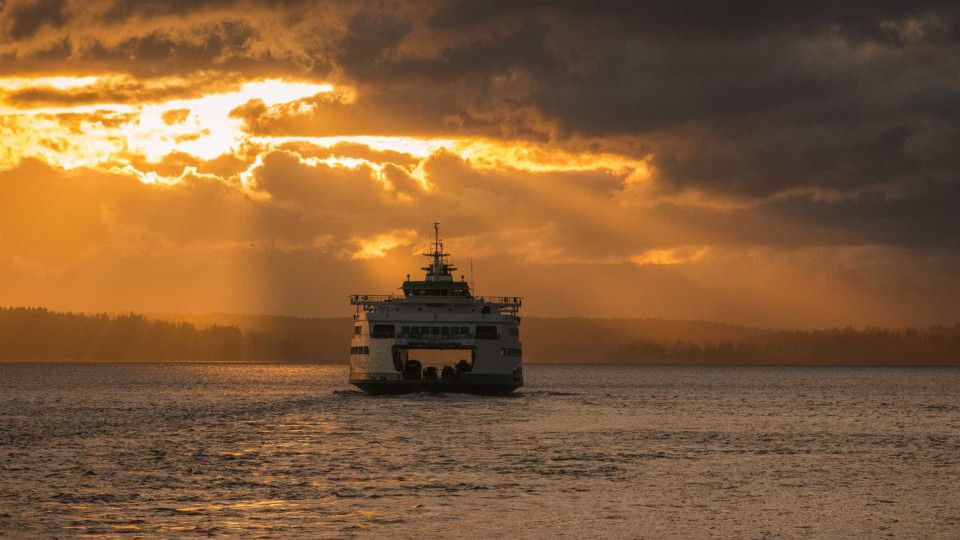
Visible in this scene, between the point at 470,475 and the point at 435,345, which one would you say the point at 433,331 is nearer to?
the point at 435,345

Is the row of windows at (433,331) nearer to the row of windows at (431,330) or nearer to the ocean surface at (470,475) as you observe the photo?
the row of windows at (431,330)

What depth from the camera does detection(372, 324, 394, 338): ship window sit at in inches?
3720

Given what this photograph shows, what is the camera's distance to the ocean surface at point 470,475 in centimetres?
3391

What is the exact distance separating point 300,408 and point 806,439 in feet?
143

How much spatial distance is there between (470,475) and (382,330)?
162 ft

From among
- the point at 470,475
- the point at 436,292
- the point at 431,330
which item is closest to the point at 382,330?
the point at 431,330

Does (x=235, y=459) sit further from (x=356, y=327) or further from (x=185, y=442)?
(x=356, y=327)

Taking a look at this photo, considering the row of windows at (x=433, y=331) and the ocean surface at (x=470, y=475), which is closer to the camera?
the ocean surface at (x=470, y=475)

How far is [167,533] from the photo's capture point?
31.6m

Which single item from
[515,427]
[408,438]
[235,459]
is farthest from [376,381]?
[235,459]

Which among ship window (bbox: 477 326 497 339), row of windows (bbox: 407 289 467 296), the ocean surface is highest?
row of windows (bbox: 407 289 467 296)

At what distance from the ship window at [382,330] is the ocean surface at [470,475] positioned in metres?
8.35

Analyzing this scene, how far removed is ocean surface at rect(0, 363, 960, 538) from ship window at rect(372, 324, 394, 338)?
8347 millimetres

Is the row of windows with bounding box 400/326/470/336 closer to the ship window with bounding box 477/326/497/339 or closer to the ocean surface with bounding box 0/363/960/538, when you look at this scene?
the ship window with bounding box 477/326/497/339
